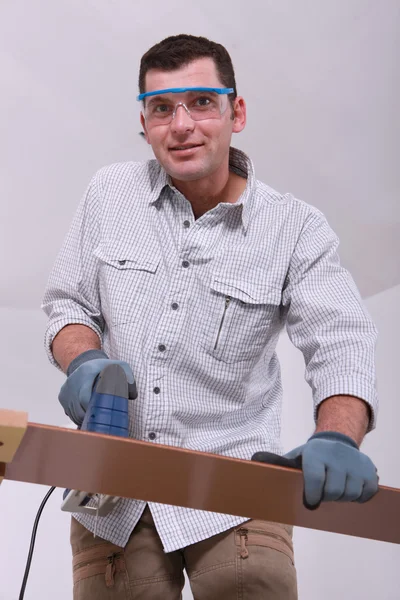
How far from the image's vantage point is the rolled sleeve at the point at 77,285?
5.74ft

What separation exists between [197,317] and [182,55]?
558 millimetres

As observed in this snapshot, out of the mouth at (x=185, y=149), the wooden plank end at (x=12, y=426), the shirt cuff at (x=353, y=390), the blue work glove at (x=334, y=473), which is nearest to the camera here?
the wooden plank end at (x=12, y=426)

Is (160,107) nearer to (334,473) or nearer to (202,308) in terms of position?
(202,308)

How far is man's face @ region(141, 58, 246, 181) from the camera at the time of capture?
1.74 meters

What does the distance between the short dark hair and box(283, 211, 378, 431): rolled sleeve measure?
15.0 inches

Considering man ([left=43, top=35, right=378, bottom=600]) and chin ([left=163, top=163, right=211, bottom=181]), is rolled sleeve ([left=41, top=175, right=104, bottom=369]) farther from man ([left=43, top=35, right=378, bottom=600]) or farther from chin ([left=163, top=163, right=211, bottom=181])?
chin ([left=163, top=163, right=211, bottom=181])

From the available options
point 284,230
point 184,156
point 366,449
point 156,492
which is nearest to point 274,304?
point 284,230

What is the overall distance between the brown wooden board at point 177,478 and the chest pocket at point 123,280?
1.63 ft

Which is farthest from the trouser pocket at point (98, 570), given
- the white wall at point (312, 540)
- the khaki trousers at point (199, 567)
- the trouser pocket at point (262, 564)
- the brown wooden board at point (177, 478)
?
the white wall at point (312, 540)

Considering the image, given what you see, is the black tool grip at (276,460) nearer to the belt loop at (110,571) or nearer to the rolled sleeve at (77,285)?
the belt loop at (110,571)

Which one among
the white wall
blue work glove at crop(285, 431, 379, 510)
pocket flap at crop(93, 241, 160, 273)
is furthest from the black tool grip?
the white wall

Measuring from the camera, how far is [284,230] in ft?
5.93

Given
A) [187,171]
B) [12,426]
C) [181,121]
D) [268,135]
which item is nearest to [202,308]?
[187,171]

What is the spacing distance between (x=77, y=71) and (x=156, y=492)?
81.8 inches
